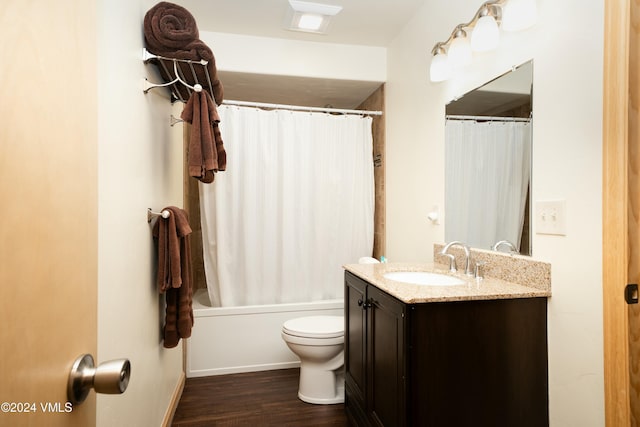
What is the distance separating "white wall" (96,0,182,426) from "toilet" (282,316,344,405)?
Result: 785mm

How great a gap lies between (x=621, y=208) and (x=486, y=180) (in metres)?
0.75

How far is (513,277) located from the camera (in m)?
1.61

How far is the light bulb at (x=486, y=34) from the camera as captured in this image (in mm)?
1650

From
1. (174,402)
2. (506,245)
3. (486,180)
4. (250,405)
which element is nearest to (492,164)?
(486,180)

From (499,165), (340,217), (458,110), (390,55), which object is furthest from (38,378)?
(390,55)

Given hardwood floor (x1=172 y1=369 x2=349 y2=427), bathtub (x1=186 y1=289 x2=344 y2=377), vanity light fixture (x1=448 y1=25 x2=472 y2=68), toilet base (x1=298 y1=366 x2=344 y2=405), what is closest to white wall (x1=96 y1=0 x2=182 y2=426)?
hardwood floor (x1=172 y1=369 x2=349 y2=427)

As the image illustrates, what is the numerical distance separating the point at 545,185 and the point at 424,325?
0.74 meters

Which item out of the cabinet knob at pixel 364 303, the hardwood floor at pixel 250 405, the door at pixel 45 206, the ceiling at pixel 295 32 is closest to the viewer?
the door at pixel 45 206

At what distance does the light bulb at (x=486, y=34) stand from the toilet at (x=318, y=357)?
5.72ft

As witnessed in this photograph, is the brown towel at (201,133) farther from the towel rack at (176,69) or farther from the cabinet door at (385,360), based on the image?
the cabinet door at (385,360)

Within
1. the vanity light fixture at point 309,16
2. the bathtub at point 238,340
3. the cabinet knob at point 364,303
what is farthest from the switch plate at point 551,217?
the bathtub at point 238,340

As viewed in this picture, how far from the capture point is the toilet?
A: 7.46 feet

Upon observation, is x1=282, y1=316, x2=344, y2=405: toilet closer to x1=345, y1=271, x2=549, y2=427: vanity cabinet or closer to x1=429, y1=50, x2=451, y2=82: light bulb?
x1=345, y1=271, x2=549, y2=427: vanity cabinet

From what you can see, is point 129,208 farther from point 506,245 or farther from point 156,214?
point 506,245
